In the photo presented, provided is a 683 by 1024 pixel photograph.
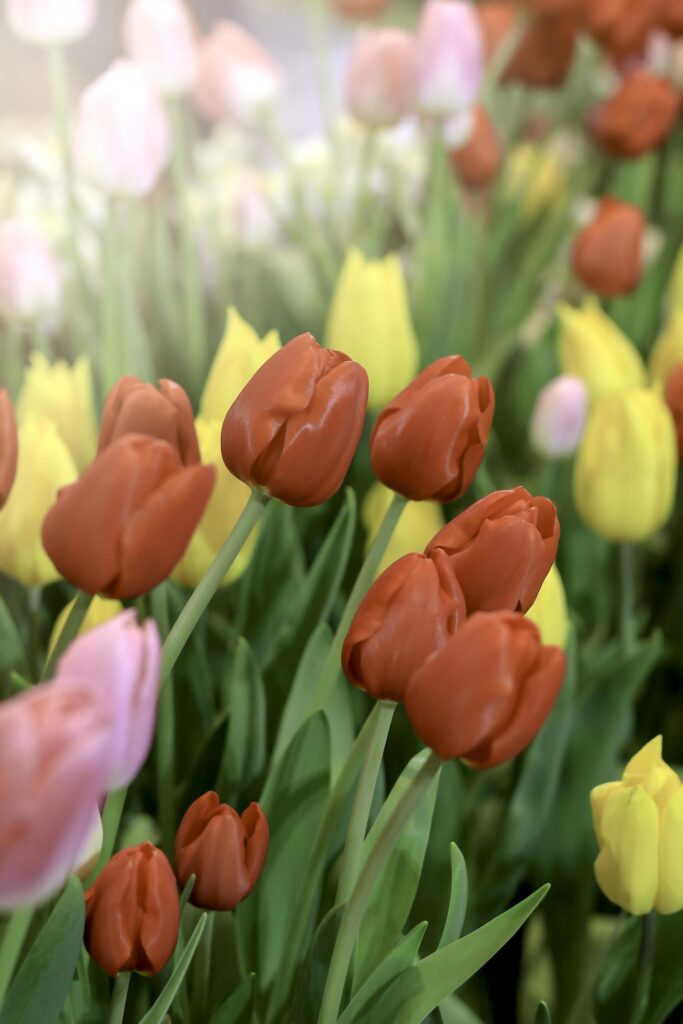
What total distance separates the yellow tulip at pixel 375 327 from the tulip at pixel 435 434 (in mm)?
174

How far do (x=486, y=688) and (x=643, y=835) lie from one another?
0.11 m

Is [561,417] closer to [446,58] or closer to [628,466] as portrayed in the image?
[628,466]

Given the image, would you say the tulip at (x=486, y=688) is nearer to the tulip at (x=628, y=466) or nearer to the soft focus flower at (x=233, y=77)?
the tulip at (x=628, y=466)

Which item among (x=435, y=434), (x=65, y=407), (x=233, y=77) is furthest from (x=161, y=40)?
(x=435, y=434)

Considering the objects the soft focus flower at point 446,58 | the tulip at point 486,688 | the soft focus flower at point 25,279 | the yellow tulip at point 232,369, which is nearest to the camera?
the tulip at point 486,688

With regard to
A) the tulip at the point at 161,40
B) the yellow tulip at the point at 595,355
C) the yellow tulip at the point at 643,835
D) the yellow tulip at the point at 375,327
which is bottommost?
the yellow tulip at the point at 643,835

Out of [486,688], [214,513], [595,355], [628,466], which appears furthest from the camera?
[595,355]

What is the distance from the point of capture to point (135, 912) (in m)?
0.26

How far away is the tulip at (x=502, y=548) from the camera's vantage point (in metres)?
0.25

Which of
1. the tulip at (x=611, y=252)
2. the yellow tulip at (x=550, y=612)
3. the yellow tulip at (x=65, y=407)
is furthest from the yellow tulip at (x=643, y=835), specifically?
the tulip at (x=611, y=252)

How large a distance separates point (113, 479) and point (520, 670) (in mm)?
86

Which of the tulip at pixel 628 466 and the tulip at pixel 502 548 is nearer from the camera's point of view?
the tulip at pixel 502 548

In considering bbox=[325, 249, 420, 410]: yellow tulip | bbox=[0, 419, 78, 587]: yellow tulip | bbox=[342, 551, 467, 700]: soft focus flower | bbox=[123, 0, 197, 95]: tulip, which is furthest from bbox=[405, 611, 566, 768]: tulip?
bbox=[123, 0, 197, 95]: tulip

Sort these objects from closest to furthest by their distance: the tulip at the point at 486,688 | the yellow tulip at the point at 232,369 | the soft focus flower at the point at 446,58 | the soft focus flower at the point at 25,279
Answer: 1. the tulip at the point at 486,688
2. the yellow tulip at the point at 232,369
3. the soft focus flower at the point at 25,279
4. the soft focus flower at the point at 446,58
